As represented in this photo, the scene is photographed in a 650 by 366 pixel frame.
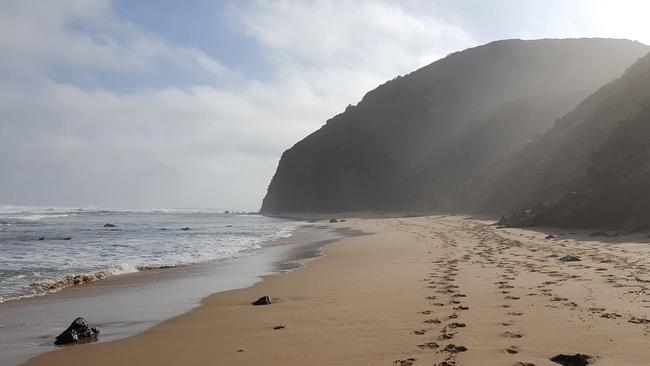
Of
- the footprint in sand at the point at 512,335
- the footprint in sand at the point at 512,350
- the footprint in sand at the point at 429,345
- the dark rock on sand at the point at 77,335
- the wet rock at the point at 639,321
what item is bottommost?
the dark rock on sand at the point at 77,335

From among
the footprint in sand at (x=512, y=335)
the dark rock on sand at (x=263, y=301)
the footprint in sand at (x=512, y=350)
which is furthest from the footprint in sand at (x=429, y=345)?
the dark rock on sand at (x=263, y=301)

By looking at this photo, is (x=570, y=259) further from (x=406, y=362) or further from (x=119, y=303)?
(x=119, y=303)

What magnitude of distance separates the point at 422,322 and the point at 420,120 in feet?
327

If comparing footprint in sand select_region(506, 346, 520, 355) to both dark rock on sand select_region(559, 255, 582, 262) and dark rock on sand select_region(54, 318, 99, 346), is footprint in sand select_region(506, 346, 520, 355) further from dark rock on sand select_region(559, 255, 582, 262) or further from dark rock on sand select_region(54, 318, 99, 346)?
dark rock on sand select_region(559, 255, 582, 262)

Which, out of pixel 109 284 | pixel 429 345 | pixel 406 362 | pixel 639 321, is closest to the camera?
pixel 406 362

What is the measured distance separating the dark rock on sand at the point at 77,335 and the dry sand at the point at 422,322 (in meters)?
0.30

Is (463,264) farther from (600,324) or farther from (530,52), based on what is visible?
(530,52)

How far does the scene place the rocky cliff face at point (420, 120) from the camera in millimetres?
85188

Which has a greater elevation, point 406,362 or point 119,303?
point 406,362

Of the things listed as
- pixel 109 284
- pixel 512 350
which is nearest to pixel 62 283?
pixel 109 284

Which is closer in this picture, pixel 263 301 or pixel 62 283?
pixel 263 301

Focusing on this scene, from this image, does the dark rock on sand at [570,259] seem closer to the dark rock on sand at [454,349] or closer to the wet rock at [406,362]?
the dark rock on sand at [454,349]

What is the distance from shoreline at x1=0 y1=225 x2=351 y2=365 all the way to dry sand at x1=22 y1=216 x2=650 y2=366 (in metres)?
0.47

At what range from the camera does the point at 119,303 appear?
8.77 metres
